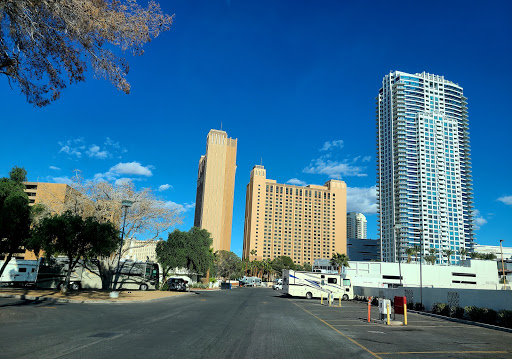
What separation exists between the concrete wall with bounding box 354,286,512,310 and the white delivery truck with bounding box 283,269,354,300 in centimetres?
660

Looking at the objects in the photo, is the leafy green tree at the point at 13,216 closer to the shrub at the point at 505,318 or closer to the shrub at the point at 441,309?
the shrub at the point at 441,309

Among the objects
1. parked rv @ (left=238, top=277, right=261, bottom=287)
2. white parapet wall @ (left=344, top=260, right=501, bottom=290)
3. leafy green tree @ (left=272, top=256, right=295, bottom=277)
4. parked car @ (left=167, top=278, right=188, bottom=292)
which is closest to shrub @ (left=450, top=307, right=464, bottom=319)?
parked car @ (left=167, top=278, right=188, bottom=292)

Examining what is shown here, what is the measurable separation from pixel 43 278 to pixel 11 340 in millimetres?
30736

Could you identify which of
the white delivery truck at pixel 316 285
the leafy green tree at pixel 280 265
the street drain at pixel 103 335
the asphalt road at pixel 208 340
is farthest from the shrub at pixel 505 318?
the leafy green tree at pixel 280 265

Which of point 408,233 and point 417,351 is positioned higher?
point 408,233

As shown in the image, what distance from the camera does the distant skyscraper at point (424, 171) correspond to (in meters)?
180

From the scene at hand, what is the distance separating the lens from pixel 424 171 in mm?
184500

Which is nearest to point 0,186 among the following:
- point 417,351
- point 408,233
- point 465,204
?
point 417,351

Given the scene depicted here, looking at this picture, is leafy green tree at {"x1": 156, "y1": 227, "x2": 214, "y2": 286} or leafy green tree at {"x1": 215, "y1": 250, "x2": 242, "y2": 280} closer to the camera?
leafy green tree at {"x1": 156, "y1": 227, "x2": 214, "y2": 286}

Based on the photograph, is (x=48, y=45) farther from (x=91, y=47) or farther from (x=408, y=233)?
(x=408, y=233)

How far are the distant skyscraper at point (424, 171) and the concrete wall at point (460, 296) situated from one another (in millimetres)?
150907

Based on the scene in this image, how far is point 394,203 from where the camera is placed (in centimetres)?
18488

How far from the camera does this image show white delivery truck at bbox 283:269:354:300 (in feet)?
141

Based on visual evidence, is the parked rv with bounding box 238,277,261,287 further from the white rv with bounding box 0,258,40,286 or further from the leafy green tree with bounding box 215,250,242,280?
the white rv with bounding box 0,258,40,286
